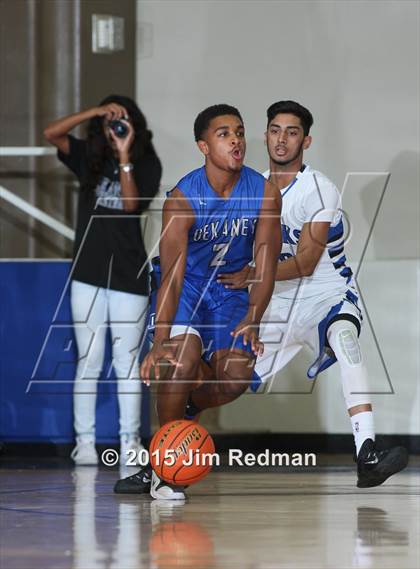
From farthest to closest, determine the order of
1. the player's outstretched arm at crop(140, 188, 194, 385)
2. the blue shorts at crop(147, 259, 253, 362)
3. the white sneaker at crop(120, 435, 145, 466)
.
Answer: the white sneaker at crop(120, 435, 145, 466) → the blue shorts at crop(147, 259, 253, 362) → the player's outstretched arm at crop(140, 188, 194, 385)

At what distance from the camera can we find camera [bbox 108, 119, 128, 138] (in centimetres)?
700

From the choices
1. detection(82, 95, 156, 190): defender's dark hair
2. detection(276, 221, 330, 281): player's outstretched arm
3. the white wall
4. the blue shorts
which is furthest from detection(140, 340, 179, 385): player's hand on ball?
the white wall

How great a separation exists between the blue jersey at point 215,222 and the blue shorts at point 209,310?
72mm

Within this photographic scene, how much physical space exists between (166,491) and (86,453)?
1737 mm

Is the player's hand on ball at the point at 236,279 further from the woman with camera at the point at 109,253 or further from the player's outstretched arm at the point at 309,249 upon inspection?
the woman with camera at the point at 109,253

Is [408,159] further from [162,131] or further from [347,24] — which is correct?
[162,131]

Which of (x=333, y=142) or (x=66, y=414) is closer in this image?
(x=66, y=414)

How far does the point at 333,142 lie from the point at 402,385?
1.56 metres

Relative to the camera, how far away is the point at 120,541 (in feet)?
13.6

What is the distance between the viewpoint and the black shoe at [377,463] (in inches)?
212

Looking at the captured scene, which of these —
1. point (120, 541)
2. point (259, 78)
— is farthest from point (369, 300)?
point (120, 541)

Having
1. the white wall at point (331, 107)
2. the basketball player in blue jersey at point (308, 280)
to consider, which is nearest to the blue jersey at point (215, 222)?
the basketball player in blue jersey at point (308, 280)

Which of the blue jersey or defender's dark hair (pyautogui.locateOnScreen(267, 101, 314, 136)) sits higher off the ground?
defender's dark hair (pyautogui.locateOnScreen(267, 101, 314, 136))

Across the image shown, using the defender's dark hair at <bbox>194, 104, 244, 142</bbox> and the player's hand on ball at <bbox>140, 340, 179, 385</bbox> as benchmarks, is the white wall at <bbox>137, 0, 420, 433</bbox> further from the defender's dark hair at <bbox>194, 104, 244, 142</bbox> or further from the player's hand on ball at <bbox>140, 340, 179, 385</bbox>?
the player's hand on ball at <bbox>140, 340, 179, 385</bbox>
